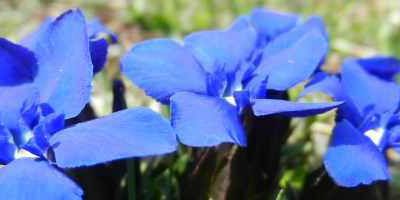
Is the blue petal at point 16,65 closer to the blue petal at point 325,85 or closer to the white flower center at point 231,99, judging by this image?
the white flower center at point 231,99

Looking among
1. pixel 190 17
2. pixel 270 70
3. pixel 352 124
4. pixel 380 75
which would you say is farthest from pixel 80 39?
pixel 190 17

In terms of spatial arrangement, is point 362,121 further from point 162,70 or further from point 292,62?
point 162,70

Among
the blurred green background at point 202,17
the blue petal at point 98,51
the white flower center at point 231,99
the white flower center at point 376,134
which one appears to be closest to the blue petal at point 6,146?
the blue petal at point 98,51

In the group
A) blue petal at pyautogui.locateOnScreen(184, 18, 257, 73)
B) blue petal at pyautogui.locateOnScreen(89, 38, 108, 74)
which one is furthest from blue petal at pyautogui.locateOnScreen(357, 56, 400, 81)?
blue petal at pyautogui.locateOnScreen(89, 38, 108, 74)

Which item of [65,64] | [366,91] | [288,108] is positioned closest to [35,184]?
[65,64]

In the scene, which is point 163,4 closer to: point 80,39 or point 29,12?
point 29,12

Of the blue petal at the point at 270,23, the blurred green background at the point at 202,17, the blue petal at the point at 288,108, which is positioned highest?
the blue petal at the point at 288,108
